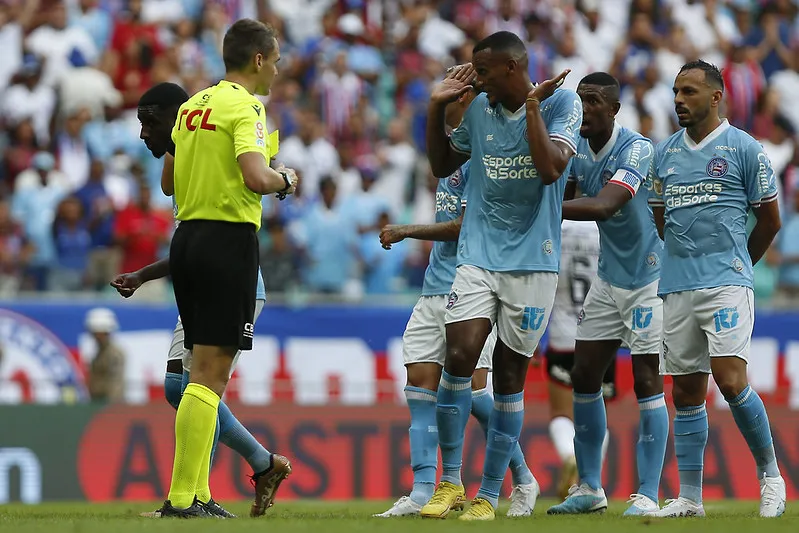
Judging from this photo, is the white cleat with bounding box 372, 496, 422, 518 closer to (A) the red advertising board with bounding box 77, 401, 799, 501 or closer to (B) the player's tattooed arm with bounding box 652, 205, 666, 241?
(B) the player's tattooed arm with bounding box 652, 205, 666, 241

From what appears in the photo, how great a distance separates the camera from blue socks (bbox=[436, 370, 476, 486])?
30.2 ft

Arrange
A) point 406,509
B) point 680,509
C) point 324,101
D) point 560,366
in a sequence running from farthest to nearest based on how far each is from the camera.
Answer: point 324,101, point 560,366, point 680,509, point 406,509

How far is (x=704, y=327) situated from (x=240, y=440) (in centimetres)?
311

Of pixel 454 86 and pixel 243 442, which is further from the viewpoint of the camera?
pixel 243 442

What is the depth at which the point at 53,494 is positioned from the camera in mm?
15039

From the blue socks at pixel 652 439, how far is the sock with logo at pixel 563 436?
2015 mm

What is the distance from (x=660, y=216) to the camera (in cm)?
1005

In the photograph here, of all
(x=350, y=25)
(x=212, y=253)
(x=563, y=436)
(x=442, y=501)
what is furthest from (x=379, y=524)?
(x=350, y=25)

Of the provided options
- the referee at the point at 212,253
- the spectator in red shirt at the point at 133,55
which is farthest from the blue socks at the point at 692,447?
the spectator in red shirt at the point at 133,55

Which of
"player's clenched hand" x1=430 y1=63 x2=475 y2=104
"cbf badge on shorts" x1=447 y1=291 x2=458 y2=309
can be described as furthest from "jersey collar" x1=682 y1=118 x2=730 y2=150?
"cbf badge on shorts" x1=447 y1=291 x2=458 y2=309

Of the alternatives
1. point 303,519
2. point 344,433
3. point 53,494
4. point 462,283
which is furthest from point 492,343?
point 53,494

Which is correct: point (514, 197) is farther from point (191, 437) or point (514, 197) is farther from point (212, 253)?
point (191, 437)

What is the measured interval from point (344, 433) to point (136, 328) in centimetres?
294

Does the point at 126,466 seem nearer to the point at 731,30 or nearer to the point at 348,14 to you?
the point at 348,14
